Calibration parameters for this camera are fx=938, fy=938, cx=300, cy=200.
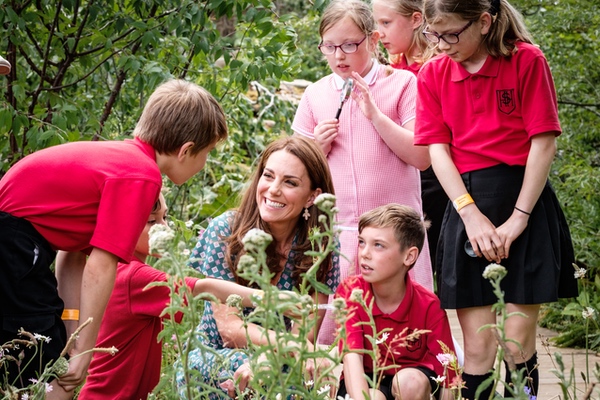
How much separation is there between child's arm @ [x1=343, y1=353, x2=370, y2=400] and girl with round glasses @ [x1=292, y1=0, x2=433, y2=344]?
0.57m

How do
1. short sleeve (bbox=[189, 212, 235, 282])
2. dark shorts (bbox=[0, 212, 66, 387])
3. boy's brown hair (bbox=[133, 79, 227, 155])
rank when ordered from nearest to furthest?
dark shorts (bbox=[0, 212, 66, 387]), boy's brown hair (bbox=[133, 79, 227, 155]), short sleeve (bbox=[189, 212, 235, 282])

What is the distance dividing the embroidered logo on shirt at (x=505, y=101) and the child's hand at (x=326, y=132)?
79cm

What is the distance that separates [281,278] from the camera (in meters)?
3.64

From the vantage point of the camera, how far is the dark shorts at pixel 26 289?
2.89 meters

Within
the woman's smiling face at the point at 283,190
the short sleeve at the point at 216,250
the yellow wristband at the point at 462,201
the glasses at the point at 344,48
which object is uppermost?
the glasses at the point at 344,48

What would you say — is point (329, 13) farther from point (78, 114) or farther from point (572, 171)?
point (572, 171)

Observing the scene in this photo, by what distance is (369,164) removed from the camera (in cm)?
398

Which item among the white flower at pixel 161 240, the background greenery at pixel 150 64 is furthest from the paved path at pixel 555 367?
the white flower at pixel 161 240

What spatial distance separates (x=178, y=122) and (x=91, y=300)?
0.69 metres

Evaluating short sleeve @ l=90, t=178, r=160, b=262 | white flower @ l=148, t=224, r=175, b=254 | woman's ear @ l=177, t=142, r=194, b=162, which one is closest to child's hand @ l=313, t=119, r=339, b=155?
woman's ear @ l=177, t=142, r=194, b=162

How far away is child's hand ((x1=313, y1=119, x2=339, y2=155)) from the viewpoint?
3.93 m

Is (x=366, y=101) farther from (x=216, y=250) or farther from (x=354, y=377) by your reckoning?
Result: (x=354, y=377)

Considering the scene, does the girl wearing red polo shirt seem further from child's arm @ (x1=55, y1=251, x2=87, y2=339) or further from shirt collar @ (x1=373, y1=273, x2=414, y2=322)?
child's arm @ (x1=55, y1=251, x2=87, y2=339)

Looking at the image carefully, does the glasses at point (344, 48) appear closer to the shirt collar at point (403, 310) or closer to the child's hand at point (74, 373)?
the shirt collar at point (403, 310)
